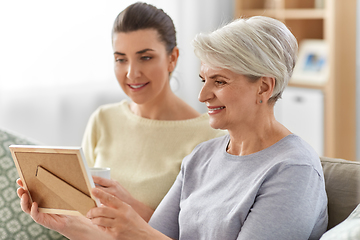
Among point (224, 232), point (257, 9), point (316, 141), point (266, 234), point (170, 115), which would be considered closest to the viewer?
point (266, 234)

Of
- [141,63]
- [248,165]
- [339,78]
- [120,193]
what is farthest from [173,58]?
[339,78]

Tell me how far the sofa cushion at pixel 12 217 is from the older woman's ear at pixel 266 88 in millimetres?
1009

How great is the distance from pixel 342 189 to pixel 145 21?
94 cm

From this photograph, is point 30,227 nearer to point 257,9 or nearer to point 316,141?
point 316,141

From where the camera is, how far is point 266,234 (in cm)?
108

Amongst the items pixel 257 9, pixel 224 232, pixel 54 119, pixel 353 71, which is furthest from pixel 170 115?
pixel 257 9

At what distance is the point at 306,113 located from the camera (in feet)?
12.4

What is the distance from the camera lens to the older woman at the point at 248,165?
109 cm

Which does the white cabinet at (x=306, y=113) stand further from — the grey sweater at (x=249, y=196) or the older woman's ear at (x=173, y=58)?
the grey sweater at (x=249, y=196)

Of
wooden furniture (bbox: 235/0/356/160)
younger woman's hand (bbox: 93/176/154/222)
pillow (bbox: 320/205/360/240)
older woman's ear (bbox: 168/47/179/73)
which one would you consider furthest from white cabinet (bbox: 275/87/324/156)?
pillow (bbox: 320/205/360/240)

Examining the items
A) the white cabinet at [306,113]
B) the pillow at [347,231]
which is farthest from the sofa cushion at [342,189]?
the white cabinet at [306,113]

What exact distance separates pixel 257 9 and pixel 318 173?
353 cm

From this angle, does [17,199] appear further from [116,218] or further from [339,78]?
[339,78]

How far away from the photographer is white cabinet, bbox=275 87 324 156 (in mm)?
3650
